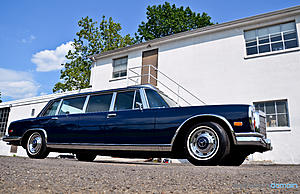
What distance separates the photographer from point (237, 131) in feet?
13.9

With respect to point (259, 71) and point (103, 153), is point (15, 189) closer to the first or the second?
point (103, 153)

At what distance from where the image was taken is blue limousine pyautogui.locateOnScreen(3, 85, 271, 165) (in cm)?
430

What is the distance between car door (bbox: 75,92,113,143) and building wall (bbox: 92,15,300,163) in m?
6.85

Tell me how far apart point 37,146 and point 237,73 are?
855 cm

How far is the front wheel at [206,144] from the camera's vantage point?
13.8 ft

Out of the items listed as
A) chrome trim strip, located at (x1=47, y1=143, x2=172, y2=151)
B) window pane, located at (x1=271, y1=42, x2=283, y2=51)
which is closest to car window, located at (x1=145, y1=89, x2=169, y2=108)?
chrome trim strip, located at (x1=47, y1=143, x2=172, y2=151)

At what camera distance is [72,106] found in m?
6.46

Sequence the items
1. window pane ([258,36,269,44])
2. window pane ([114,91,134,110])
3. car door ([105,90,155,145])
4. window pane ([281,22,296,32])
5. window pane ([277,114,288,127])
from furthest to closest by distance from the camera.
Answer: window pane ([258,36,269,44]) < window pane ([281,22,296,32]) < window pane ([277,114,288,127]) < window pane ([114,91,134,110]) < car door ([105,90,155,145])

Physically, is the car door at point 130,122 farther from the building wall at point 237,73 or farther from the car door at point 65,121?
the building wall at point 237,73

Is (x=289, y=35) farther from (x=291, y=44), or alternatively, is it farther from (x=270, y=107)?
(x=270, y=107)

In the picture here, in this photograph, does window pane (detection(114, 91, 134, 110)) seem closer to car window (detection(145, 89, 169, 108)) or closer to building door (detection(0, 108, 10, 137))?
car window (detection(145, 89, 169, 108))

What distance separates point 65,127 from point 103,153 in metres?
1.19

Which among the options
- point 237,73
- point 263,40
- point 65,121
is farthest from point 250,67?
point 65,121

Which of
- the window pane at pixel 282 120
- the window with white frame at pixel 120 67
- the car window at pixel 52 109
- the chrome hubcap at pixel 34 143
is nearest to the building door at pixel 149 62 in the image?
the window with white frame at pixel 120 67
